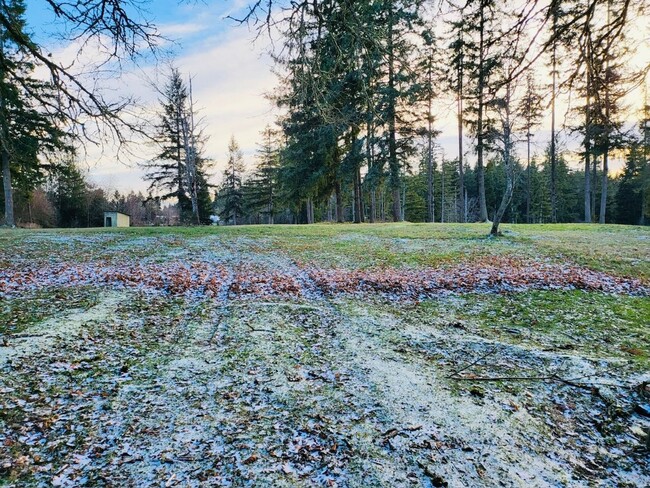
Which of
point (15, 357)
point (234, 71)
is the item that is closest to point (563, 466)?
point (15, 357)

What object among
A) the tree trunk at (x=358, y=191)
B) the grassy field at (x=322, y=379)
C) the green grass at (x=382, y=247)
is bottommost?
the grassy field at (x=322, y=379)

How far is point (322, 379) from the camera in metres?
3.79

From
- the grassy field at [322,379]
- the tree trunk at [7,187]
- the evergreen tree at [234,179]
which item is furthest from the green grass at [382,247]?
the evergreen tree at [234,179]

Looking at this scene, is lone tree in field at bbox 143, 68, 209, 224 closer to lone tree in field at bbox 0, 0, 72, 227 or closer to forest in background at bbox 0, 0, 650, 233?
forest in background at bbox 0, 0, 650, 233

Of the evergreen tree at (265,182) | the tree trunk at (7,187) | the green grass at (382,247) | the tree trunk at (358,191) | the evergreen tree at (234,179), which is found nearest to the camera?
the green grass at (382,247)

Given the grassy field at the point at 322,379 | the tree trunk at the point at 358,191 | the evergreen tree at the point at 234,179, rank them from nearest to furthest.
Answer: the grassy field at the point at 322,379 < the tree trunk at the point at 358,191 < the evergreen tree at the point at 234,179

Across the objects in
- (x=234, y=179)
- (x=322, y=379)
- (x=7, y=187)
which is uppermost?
(x=234, y=179)

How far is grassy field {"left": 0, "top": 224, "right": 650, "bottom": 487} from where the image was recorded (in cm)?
256

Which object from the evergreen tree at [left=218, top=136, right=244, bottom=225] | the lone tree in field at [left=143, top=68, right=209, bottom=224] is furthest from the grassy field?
the evergreen tree at [left=218, top=136, right=244, bottom=225]

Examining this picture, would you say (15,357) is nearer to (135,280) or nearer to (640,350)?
(135,280)

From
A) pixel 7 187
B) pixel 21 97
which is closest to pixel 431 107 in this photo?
pixel 21 97

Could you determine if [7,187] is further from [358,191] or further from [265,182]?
[265,182]

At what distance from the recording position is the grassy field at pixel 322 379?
2.56 m

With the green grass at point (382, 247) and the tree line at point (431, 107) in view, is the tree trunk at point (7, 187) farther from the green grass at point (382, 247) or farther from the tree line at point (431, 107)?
the tree line at point (431, 107)
